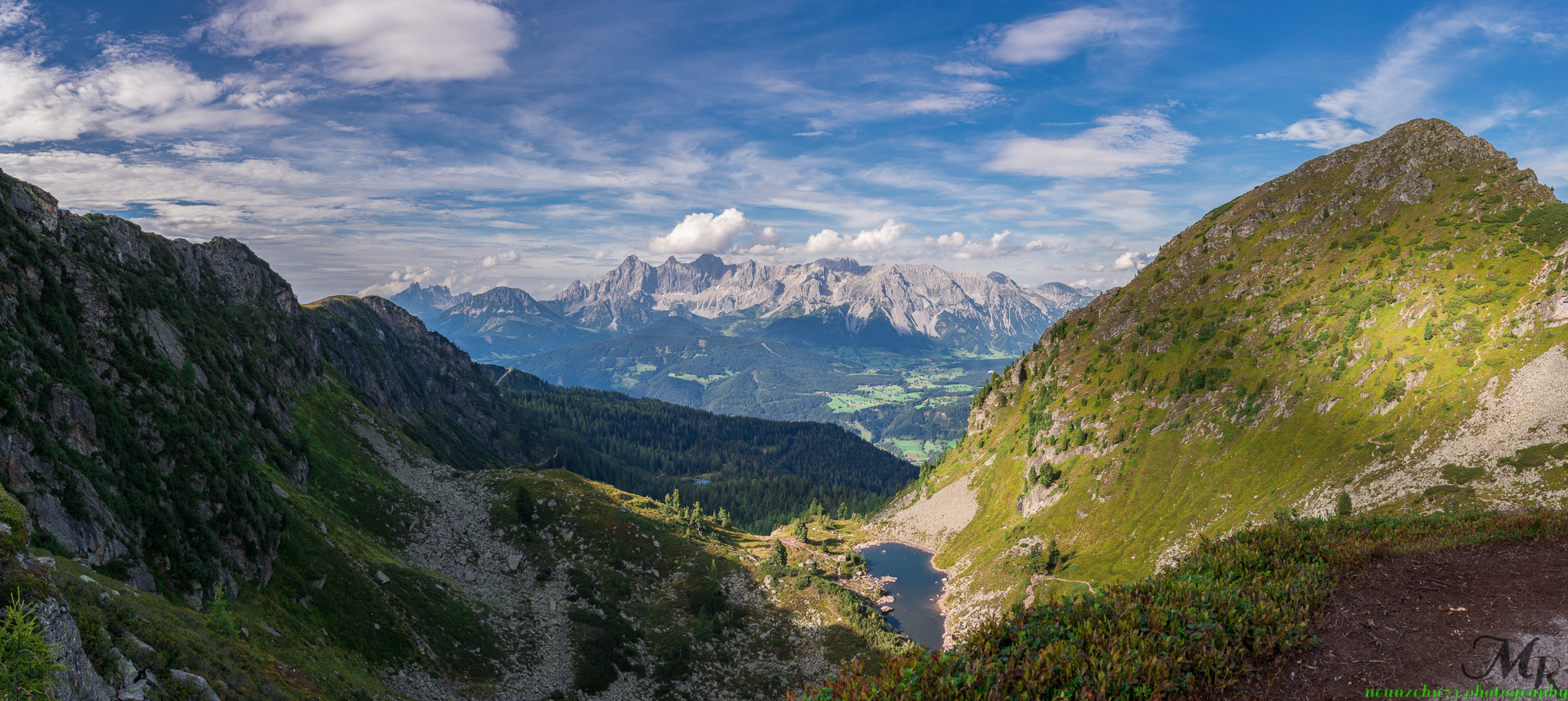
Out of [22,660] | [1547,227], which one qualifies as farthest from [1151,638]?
[1547,227]

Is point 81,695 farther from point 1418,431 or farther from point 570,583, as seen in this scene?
point 1418,431

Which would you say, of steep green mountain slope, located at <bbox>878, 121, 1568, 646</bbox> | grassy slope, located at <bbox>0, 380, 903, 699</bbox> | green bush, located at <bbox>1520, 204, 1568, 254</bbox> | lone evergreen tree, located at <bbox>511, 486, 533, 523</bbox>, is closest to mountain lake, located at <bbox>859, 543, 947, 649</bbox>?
steep green mountain slope, located at <bbox>878, 121, 1568, 646</bbox>

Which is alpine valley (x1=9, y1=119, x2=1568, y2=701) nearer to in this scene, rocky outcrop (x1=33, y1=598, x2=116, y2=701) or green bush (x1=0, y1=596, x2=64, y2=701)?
rocky outcrop (x1=33, y1=598, x2=116, y2=701)

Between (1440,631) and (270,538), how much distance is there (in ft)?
210

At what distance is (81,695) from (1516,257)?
144 metres

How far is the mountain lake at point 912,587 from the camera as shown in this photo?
108 metres

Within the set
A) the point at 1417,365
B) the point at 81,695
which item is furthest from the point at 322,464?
the point at 1417,365

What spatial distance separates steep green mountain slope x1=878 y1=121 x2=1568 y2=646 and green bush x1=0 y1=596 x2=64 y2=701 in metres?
53.7

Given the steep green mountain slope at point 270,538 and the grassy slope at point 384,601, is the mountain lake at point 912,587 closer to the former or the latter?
the grassy slope at point 384,601

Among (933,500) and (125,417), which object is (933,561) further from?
(125,417)

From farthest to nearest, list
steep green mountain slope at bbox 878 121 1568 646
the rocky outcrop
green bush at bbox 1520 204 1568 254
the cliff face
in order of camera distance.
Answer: green bush at bbox 1520 204 1568 254 < steep green mountain slope at bbox 878 121 1568 646 < the cliff face < the rocky outcrop

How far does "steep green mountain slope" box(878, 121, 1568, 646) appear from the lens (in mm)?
67438

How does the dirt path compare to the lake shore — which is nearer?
the dirt path

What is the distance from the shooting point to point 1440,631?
48.2 ft
